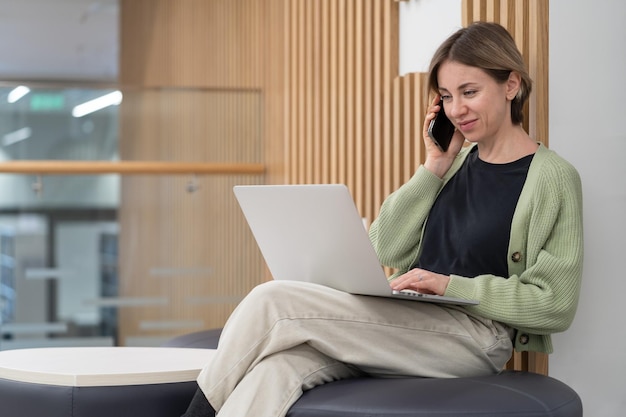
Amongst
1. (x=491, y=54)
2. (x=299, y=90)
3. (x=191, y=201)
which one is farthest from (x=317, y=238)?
(x=191, y=201)

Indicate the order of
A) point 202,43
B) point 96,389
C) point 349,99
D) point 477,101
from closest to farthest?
point 96,389 < point 477,101 < point 349,99 < point 202,43

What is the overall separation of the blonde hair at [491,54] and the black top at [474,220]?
159mm

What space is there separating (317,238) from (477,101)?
1.87ft

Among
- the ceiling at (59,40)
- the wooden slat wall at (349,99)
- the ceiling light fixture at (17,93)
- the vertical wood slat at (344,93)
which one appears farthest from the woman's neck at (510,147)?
the ceiling at (59,40)

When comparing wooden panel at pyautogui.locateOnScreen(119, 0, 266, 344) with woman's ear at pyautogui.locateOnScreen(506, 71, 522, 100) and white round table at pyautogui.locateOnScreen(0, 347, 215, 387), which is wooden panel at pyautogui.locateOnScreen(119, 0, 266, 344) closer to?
white round table at pyautogui.locateOnScreen(0, 347, 215, 387)

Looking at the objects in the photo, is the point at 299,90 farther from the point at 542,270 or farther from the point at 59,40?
the point at 59,40

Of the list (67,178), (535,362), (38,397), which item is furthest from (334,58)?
(38,397)

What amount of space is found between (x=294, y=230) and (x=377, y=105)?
1.50 m

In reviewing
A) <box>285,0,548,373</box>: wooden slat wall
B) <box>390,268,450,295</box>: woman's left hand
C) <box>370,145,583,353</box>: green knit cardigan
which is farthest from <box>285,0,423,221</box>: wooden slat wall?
<box>390,268,450,295</box>: woman's left hand

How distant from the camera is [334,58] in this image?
13.3ft

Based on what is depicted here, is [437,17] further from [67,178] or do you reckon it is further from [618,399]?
[67,178]

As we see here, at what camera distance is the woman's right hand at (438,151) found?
2.50 metres

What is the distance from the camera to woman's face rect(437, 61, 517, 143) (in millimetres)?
2328

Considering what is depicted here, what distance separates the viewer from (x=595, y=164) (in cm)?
247
